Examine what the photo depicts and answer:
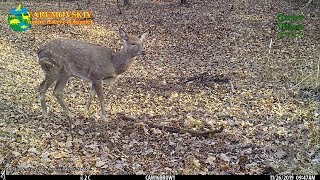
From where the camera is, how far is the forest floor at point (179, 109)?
263 inches

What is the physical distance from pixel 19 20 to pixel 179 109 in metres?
12.7

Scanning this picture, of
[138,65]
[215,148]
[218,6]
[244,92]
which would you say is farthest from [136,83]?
[218,6]

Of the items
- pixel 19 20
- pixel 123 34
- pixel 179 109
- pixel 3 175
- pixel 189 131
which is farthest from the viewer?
pixel 19 20

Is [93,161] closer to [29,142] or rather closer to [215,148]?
[29,142]

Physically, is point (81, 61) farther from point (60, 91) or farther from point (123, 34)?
point (123, 34)

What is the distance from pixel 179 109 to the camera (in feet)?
31.6

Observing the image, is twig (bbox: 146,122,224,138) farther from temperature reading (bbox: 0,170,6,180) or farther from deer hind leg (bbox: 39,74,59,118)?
temperature reading (bbox: 0,170,6,180)

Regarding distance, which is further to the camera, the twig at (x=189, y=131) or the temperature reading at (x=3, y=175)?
the twig at (x=189, y=131)

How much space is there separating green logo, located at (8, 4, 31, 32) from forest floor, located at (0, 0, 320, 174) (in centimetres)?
42

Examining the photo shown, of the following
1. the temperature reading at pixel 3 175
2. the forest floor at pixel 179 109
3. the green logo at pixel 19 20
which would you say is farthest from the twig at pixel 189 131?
the green logo at pixel 19 20

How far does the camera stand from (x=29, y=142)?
23.4 ft

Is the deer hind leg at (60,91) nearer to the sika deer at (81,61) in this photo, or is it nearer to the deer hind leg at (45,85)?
the sika deer at (81,61)

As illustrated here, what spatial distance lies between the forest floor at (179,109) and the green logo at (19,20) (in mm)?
423

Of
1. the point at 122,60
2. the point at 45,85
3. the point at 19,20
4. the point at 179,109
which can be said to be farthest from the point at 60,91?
the point at 19,20
